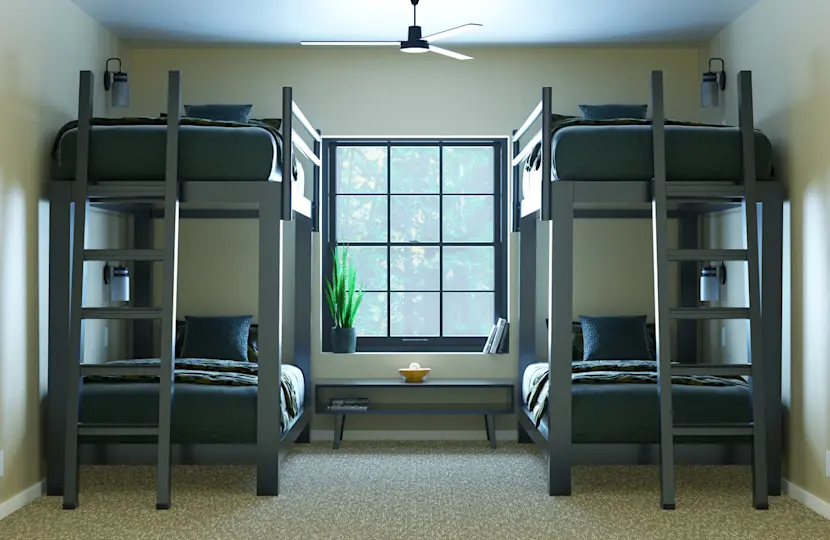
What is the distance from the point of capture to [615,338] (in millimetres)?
6332

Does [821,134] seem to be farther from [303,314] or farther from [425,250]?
[303,314]

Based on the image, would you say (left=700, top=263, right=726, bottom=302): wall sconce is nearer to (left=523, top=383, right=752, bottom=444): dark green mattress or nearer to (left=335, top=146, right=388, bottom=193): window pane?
(left=523, top=383, right=752, bottom=444): dark green mattress

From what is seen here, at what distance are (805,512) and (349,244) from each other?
3.69 metres

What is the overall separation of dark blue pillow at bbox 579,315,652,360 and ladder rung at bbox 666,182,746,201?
5.57 ft

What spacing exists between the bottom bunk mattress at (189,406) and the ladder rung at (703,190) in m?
2.38

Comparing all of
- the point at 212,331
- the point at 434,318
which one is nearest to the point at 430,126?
the point at 434,318

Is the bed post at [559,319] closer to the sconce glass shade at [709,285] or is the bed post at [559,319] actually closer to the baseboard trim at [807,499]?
the baseboard trim at [807,499]

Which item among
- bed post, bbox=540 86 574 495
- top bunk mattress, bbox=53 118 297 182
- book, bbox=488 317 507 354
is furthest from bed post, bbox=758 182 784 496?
top bunk mattress, bbox=53 118 297 182

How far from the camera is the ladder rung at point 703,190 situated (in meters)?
4.81

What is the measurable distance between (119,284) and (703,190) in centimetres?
372

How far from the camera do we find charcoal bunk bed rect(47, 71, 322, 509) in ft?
15.4

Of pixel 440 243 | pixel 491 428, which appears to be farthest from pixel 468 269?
pixel 491 428

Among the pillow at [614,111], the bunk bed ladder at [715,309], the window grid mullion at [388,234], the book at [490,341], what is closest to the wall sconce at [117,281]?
the window grid mullion at [388,234]

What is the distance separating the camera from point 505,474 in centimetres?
554
